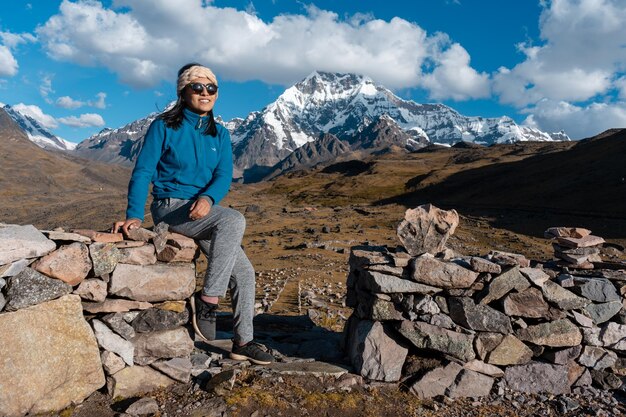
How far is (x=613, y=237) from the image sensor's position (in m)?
36.3

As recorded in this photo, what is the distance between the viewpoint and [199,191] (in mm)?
6602

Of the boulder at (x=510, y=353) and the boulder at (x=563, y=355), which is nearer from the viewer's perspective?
the boulder at (x=510, y=353)

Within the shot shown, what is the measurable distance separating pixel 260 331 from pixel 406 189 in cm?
10554

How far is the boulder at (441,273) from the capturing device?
7.29 metres

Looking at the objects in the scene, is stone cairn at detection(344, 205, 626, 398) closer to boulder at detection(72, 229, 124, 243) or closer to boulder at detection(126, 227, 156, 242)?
boulder at detection(126, 227, 156, 242)

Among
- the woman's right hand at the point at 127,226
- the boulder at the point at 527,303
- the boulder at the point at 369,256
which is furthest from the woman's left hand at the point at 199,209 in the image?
the boulder at the point at 527,303

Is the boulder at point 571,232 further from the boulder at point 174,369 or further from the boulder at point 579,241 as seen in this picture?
the boulder at point 174,369

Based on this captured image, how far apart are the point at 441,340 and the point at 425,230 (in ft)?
6.51

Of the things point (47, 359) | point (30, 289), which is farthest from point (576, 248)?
point (30, 289)

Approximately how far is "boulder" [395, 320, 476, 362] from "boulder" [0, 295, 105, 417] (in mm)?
4889

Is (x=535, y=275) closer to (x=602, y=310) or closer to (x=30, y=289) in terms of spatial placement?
(x=602, y=310)

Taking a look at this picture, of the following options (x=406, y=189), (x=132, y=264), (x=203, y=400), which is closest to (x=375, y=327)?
(x=203, y=400)

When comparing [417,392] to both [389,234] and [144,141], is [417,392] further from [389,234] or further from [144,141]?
[389,234]

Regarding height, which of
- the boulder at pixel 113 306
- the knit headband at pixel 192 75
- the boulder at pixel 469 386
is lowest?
the boulder at pixel 469 386
